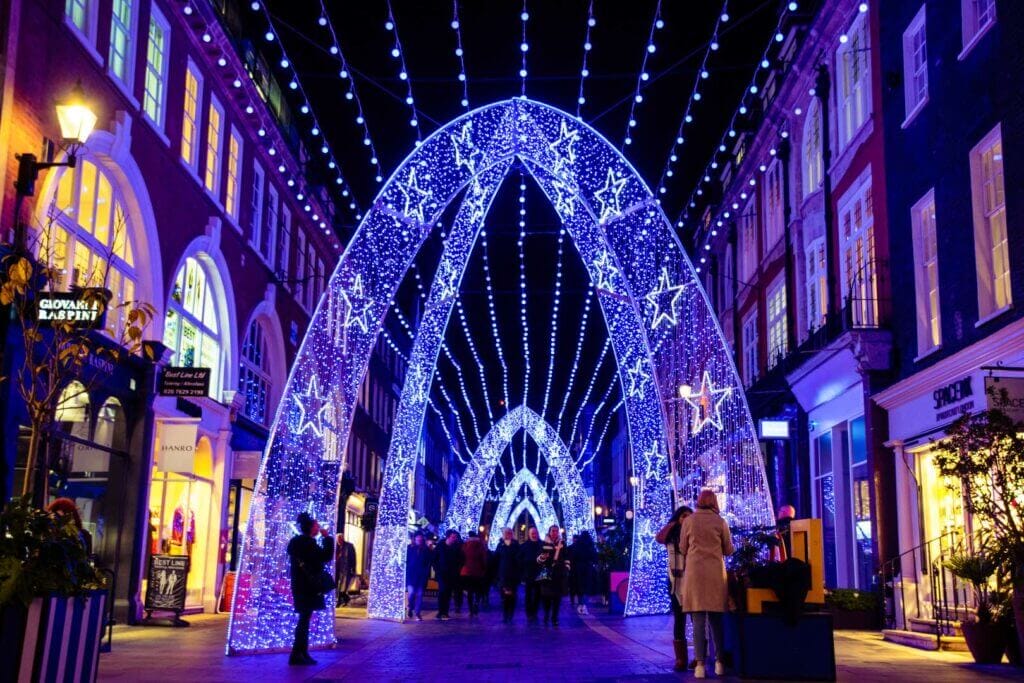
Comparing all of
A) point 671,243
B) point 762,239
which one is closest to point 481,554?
point 671,243

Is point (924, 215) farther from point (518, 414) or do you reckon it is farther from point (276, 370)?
point (518, 414)

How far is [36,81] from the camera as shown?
1530 cm

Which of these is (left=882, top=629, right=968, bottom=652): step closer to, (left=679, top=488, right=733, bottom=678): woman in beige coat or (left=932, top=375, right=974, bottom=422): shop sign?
(left=932, top=375, right=974, bottom=422): shop sign

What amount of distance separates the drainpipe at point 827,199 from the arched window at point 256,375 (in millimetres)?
12867

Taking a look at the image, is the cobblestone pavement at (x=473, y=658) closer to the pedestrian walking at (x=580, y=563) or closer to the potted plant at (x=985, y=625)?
the potted plant at (x=985, y=625)

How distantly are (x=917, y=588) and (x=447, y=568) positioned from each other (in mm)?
9097

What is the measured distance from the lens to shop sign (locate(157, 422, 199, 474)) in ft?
65.6

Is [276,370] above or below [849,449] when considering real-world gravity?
above

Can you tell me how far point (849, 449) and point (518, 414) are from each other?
26.3 metres

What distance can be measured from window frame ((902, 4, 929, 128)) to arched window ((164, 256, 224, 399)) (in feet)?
41.9

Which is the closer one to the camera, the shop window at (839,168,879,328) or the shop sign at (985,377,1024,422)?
the shop sign at (985,377,1024,422)

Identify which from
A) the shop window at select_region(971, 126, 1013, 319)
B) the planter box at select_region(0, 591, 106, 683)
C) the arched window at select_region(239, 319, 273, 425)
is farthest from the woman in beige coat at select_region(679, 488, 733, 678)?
the arched window at select_region(239, 319, 273, 425)

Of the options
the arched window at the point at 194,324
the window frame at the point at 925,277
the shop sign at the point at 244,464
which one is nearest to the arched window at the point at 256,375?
the shop sign at the point at 244,464

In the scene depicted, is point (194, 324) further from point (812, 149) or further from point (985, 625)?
point (985, 625)
